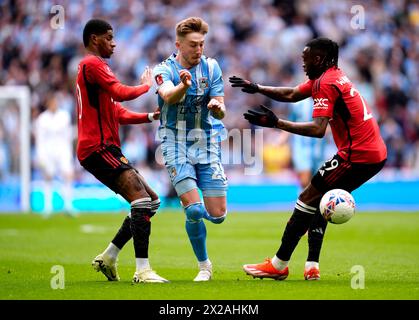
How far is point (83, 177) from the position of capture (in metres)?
23.1

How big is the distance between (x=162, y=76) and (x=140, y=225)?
1542mm

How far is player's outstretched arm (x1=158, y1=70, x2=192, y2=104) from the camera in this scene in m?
7.89

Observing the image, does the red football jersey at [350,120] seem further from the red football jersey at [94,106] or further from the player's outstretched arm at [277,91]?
the red football jersey at [94,106]

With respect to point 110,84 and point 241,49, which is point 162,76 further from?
point 241,49

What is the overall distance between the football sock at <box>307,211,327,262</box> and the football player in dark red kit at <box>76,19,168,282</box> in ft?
5.57

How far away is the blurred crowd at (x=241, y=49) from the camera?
23469 mm

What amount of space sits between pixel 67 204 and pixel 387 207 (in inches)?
328

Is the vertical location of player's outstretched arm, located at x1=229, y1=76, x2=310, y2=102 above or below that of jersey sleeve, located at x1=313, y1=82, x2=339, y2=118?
above

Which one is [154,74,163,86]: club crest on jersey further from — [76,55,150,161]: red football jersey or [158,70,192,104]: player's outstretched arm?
[76,55,150,161]: red football jersey

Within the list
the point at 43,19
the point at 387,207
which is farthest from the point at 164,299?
the point at 43,19

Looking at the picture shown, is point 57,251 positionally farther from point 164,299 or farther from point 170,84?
point 164,299

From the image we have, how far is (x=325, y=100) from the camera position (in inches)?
326

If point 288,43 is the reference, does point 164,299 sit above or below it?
below

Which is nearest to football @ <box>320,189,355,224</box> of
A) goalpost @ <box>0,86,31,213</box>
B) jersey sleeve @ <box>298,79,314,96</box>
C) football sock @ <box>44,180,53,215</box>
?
jersey sleeve @ <box>298,79,314,96</box>
